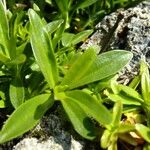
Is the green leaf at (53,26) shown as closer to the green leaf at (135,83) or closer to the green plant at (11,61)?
the green plant at (11,61)

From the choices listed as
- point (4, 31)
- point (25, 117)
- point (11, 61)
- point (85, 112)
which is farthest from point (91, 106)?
point (4, 31)

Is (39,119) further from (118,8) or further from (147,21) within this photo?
(118,8)

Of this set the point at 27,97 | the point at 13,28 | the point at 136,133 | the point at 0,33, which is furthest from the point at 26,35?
the point at 136,133

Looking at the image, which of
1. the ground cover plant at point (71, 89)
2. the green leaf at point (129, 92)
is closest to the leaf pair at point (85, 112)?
the ground cover plant at point (71, 89)

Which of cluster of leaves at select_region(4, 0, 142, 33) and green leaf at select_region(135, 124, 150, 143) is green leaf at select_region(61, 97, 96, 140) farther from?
cluster of leaves at select_region(4, 0, 142, 33)

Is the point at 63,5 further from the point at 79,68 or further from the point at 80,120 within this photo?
the point at 80,120

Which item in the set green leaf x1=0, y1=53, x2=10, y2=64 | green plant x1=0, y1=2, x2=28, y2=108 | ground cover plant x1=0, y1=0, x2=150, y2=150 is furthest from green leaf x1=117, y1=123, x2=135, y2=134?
green leaf x1=0, y1=53, x2=10, y2=64
